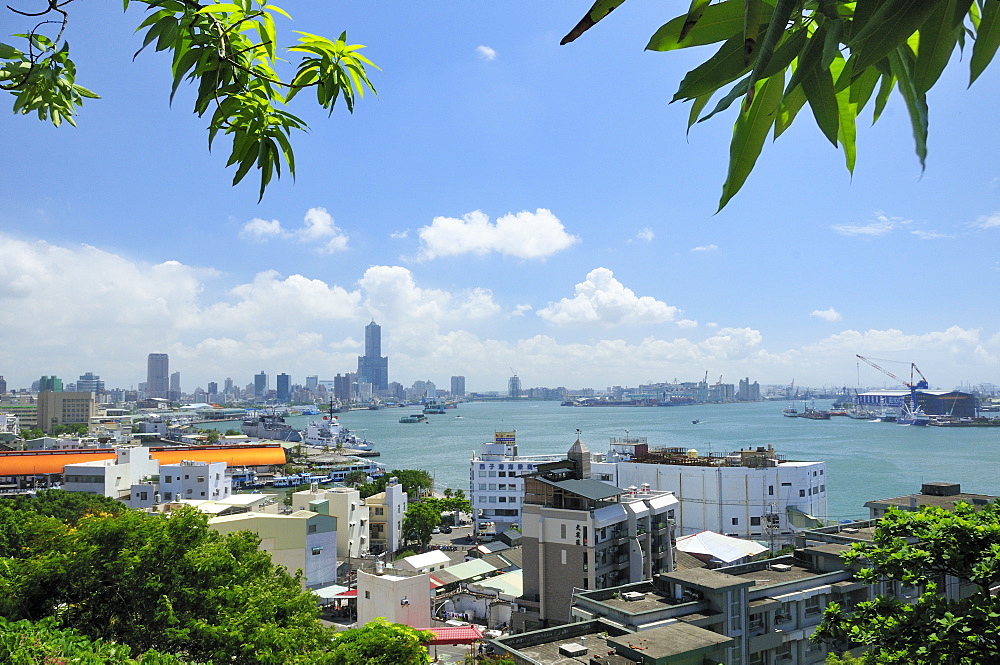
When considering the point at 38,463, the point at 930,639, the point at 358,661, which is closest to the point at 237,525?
the point at 358,661

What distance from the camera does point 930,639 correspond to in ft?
8.76

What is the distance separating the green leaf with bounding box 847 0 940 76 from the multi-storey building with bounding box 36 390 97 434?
51.7 metres

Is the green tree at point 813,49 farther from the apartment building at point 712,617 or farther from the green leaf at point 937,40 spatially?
the apartment building at point 712,617

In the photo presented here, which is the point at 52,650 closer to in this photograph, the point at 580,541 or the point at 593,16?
the point at 593,16

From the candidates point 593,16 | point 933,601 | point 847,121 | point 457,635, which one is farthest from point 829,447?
point 593,16

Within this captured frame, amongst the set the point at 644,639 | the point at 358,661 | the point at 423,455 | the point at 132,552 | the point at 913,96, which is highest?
the point at 913,96

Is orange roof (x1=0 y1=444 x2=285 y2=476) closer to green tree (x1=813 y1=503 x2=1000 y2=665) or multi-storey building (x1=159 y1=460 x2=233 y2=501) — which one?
multi-storey building (x1=159 y1=460 x2=233 y2=501)

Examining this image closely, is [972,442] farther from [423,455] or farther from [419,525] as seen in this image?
[419,525]

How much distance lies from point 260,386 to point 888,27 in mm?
119217

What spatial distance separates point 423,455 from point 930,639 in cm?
3184

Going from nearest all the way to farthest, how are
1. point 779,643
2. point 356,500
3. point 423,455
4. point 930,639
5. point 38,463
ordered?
1. point 930,639
2. point 779,643
3. point 356,500
4. point 38,463
5. point 423,455

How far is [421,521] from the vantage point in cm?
1517

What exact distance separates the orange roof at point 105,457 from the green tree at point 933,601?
856 inches

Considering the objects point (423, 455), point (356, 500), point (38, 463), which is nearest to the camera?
point (356, 500)
